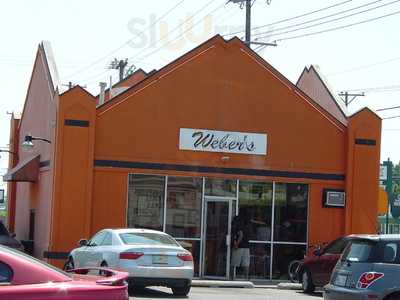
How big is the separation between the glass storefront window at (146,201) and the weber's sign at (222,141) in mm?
1359

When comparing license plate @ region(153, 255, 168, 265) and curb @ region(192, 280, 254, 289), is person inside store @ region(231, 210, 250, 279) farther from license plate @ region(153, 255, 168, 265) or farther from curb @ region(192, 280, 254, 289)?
license plate @ region(153, 255, 168, 265)

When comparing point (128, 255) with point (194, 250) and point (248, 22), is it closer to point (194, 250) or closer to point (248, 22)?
point (194, 250)

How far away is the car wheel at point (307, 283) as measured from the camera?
65.6ft

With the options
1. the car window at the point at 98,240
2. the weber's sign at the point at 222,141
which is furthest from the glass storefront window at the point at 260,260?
the car window at the point at 98,240

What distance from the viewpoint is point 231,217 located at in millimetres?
23328

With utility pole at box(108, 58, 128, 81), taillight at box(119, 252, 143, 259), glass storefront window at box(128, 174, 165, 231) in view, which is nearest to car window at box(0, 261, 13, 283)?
taillight at box(119, 252, 143, 259)

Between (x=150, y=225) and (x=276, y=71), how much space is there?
618 centimetres

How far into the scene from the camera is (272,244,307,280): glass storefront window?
928 inches

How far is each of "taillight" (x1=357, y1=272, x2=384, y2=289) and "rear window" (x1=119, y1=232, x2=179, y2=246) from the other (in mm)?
6141

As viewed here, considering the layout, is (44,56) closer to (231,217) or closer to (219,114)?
(219,114)

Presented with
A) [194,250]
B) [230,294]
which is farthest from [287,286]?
[230,294]

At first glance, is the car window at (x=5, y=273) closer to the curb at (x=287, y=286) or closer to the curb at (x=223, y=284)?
the curb at (x=223, y=284)

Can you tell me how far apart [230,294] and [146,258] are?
123 inches

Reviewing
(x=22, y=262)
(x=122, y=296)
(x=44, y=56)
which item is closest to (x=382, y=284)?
(x=122, y=296)
